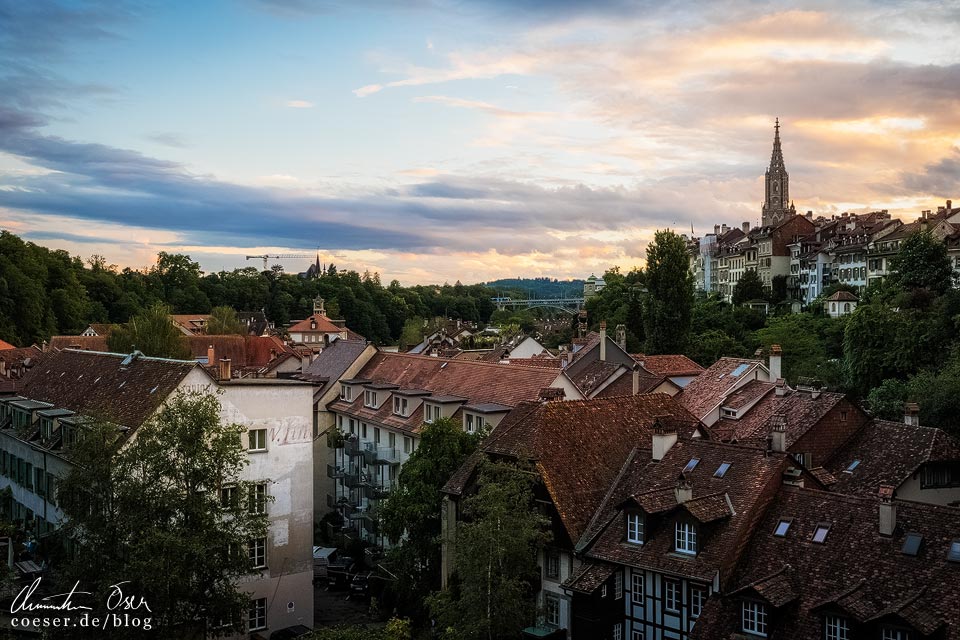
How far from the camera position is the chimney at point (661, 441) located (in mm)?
34594

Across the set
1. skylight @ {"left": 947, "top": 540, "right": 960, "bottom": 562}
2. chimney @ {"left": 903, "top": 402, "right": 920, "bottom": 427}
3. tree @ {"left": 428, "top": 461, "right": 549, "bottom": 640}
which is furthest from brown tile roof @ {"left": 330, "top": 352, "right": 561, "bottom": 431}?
skylight @ {"left": 947, "top": 540, "right": 960, "bottom": 562}

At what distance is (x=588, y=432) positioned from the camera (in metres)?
37.0

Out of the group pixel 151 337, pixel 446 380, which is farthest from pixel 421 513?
pixel 151 337

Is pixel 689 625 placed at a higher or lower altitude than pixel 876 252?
lower

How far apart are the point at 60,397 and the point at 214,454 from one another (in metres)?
21.3

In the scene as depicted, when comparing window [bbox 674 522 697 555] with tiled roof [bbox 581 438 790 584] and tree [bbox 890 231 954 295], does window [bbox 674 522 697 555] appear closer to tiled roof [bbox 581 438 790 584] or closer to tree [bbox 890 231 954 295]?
tiled roof [bbox 581 438 790 584]

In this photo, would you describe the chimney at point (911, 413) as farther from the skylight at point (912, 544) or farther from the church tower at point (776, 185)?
the church tower at point (776, 185)

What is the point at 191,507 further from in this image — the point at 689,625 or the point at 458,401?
the point at 458,401

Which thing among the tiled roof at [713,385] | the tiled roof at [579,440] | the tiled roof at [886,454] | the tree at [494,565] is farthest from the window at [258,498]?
the tiled roof at [713,385]

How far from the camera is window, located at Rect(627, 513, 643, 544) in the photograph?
31.0 meters

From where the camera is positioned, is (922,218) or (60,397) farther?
(922,218)

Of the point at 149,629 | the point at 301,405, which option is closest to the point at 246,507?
the point at 149,629

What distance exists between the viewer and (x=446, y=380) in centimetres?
5609

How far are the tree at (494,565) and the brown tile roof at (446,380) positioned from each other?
1659 centimetres
